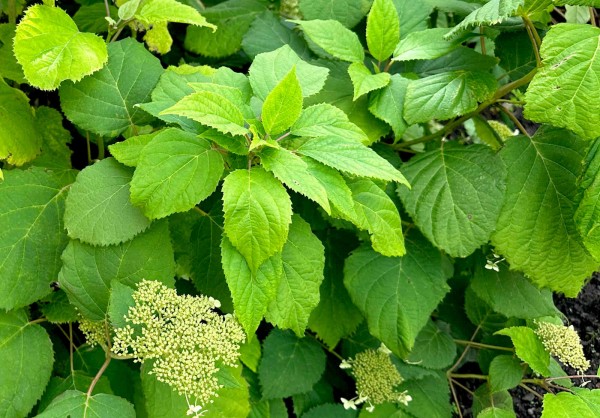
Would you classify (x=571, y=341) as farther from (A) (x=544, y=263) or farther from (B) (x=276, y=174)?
(B) (x=276, y=174)

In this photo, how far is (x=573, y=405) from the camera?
59.4 inches

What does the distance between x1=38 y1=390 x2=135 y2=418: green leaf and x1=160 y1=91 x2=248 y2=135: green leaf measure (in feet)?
1.95

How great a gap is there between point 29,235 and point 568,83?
1230 millimetres

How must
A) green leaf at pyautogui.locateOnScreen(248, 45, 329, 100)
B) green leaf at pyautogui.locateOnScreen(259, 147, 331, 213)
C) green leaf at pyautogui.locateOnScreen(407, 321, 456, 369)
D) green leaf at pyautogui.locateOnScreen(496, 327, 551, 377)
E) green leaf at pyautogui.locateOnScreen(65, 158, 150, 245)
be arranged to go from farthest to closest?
green leaf at pyautogui.locateOnScreen(407, 321, 456, 369) < green leaf at pyautogui.locateOnScreen(496, 327, 551, 377) < green leaf at pyautogui.locateOnScreen(248, 45, 329, 100) < green leaf at pyautogui.locateOnScreen(65, 158, 150, 245) < green leaf at pyautogui.locateOnScreen(259, 147, 331, 213)

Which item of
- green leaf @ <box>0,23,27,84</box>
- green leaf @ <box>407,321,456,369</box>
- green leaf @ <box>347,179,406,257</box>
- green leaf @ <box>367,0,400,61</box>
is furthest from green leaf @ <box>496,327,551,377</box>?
green leaf @ <box>0,23,27,84</box>

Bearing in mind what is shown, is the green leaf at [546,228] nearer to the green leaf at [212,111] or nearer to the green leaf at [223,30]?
the green leaf at [212,111]

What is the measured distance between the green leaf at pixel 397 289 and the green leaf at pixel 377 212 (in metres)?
0.24

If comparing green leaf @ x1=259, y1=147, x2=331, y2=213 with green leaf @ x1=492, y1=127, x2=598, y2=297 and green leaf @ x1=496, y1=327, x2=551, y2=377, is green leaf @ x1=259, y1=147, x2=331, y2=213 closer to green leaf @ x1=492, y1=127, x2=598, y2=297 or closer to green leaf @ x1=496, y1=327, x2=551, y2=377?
green leaf @ x1=492, y1=127, x2=598, y2=297

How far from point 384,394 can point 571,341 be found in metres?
0.54

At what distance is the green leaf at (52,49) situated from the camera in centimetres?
122

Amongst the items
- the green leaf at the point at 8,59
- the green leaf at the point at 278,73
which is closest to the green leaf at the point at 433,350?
the green leaf at the point at 278,73

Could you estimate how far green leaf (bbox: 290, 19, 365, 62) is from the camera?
1.51m

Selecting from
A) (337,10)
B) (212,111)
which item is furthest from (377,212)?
(337,10)

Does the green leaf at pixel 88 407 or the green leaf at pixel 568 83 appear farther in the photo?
the green leaf at pixel 568 83
